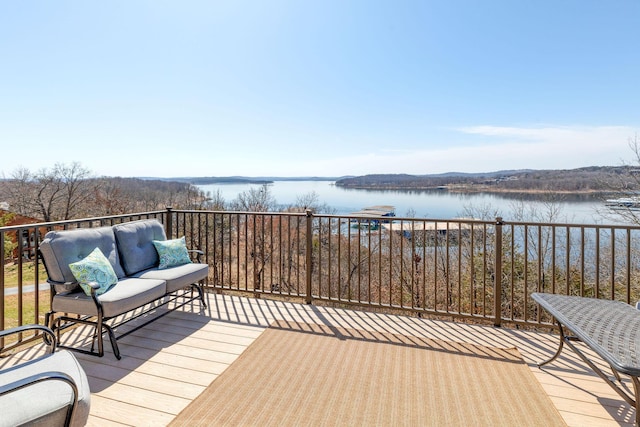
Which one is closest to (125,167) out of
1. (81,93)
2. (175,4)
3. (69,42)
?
(81,93)

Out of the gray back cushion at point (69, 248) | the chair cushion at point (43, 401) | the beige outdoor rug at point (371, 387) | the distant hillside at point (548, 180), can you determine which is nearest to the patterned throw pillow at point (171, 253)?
the gray back cushion at point (69, 248)

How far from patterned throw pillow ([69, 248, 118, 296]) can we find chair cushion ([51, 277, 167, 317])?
0.06m

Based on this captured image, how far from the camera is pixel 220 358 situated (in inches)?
96.6

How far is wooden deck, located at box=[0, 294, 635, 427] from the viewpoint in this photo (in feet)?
6.07

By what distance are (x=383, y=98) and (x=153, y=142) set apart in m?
12.0

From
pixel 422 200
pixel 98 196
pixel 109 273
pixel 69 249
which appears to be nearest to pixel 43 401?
pixel 109 273

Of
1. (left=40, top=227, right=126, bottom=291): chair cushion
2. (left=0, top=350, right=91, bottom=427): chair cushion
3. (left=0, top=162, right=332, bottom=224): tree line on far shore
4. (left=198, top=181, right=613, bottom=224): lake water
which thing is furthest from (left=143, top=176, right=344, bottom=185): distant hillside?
(left=0, top=350, right=91, bottom=427): chair cushion

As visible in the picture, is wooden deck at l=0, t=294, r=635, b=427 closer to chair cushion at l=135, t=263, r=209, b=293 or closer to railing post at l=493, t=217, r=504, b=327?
railing post at l=493, t=217, r=504, b=327

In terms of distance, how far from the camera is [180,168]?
19.3 m

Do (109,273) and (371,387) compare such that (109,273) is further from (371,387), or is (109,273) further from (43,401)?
(371,387)

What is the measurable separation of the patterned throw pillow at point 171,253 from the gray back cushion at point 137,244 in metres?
0.09

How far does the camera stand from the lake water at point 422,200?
1108cm

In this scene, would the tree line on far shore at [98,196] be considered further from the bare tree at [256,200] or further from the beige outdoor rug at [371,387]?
the beige outdoor rug at [371,387]

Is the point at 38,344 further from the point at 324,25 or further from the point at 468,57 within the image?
the point at 468,57
